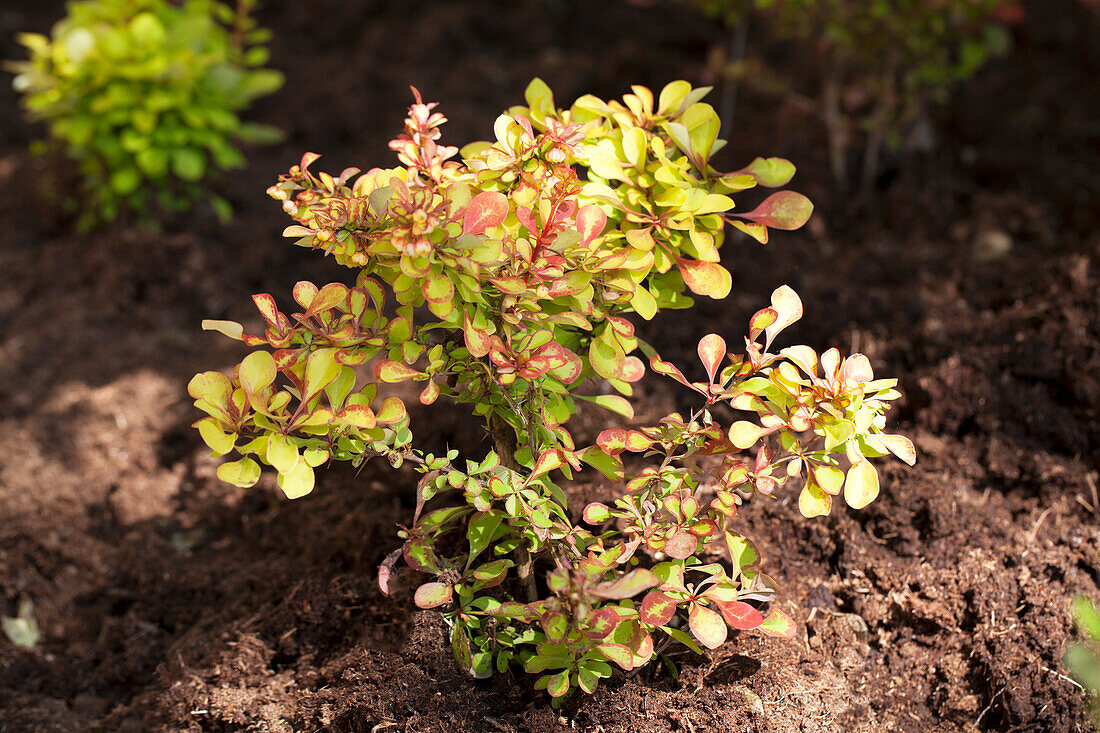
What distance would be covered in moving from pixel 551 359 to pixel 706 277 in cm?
29

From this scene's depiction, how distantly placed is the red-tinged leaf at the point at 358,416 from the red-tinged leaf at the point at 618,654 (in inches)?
19.4

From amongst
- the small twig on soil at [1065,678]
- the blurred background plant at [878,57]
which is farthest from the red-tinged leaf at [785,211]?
the blurred background plant at [878,57]

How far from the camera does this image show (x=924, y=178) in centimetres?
327

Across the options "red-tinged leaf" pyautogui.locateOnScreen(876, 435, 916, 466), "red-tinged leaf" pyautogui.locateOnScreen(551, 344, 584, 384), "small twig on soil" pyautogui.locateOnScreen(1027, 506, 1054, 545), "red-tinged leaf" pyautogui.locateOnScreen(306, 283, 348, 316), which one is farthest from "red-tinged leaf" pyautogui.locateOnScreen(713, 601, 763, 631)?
"small twig on soil" pyautogui.locateOnScreen(1027, 506, 1054, 545)

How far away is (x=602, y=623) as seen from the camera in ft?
3.88

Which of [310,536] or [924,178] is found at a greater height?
[924,178]

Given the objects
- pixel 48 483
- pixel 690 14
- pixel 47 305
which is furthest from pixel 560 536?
pixel 690 14

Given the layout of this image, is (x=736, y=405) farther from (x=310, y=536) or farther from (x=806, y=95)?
(x=806, y=95)

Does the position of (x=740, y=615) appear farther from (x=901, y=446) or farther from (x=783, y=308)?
(x=783, y=308)

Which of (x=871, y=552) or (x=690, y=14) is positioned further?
(x=690, y=14)

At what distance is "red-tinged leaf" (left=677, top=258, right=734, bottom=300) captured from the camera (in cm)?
123

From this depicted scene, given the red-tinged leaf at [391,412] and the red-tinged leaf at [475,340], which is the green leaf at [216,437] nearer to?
the red-tinged leaf at [391,412]

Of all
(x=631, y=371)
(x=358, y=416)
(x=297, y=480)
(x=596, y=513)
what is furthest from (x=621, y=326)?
(x=297, y=480)

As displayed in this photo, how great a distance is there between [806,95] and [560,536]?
3.17 meters
